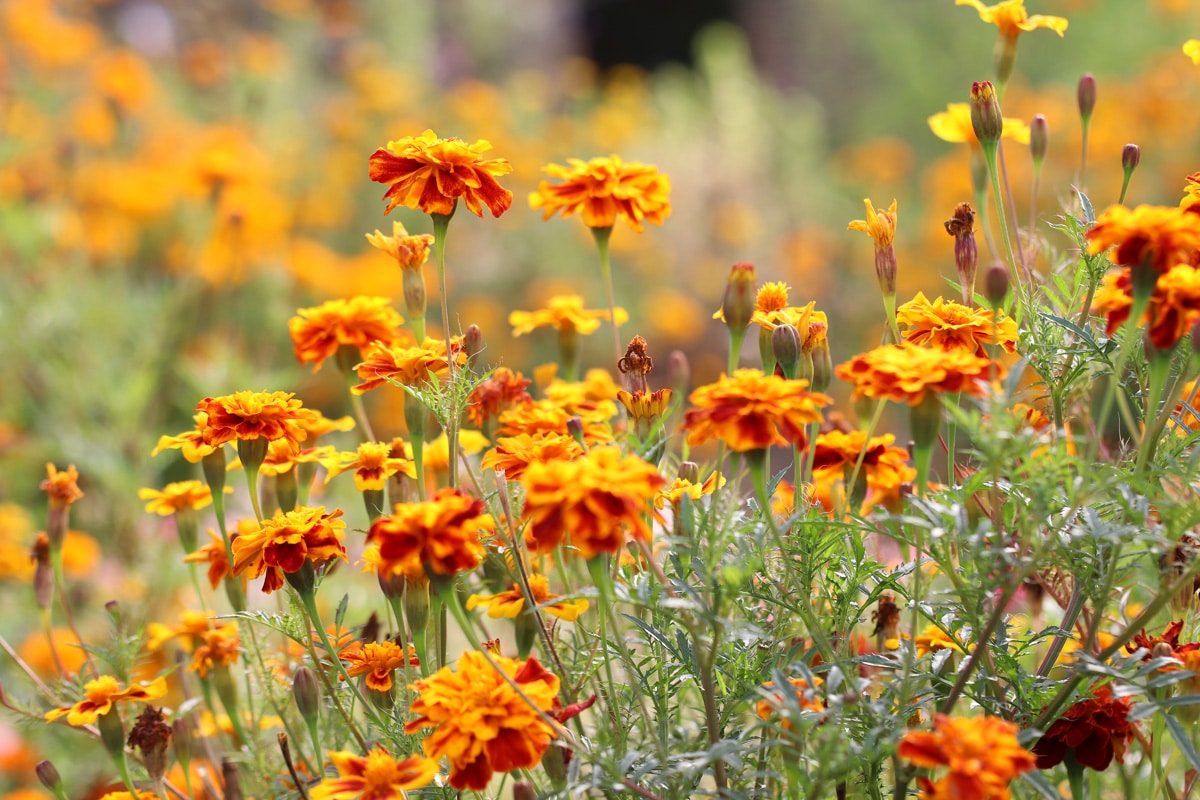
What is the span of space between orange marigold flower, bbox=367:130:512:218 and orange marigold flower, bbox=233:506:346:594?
26 centimetres

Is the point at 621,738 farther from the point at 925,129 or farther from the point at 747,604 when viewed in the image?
the point at 925,129

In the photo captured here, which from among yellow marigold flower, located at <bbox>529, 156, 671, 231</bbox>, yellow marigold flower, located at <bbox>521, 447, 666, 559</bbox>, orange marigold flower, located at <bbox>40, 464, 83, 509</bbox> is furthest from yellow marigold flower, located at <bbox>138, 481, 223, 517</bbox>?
yellow marigold flower, located at <bbox>521, 447, 666, 559</bbox>

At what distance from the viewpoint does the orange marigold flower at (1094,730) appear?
756 millimetres

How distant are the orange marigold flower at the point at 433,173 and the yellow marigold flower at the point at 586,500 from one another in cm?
30

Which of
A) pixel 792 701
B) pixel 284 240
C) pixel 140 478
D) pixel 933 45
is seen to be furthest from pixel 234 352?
pixel 933 45

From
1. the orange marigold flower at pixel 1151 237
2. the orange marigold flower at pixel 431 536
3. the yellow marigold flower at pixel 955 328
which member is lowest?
the orange marigold flower at pixel 431 536

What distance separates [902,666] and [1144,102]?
3.03 meters

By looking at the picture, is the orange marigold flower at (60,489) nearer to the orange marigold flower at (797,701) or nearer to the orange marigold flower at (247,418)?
the orange marigold flower at (247,418)

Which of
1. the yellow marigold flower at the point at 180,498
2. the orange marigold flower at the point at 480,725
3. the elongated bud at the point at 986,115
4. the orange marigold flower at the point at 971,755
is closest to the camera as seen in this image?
the orange marigold flower at the point at 971,755

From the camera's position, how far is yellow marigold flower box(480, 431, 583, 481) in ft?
2.69

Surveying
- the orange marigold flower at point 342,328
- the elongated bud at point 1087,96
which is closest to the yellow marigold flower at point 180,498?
the orange marigold flower at point 342,328

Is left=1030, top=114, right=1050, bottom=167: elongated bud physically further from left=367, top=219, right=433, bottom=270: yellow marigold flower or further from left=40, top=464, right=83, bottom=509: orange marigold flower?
left=40, top=464, right=83, bottom=509: orange marigold flower

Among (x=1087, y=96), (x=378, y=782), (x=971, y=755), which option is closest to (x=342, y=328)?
(x=378, y=782)

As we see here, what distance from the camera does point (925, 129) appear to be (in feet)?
16.0
